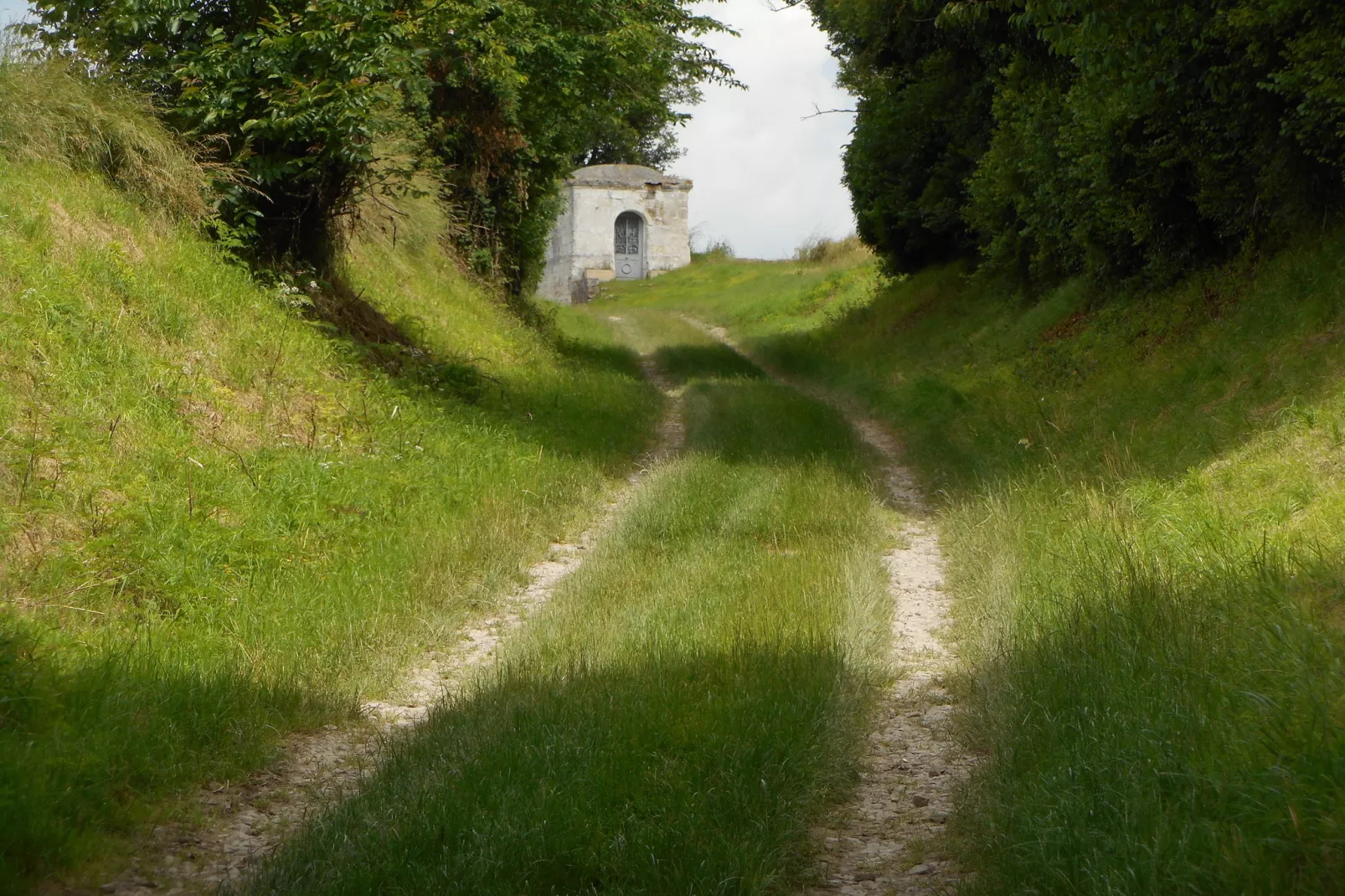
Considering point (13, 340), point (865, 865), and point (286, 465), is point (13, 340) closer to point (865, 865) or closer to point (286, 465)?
point (286, 465)

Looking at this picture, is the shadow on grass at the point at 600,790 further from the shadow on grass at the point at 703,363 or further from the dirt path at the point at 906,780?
the shadow on grass at the point at 703,363

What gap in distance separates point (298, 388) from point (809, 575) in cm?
586

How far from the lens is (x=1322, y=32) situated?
408 inches

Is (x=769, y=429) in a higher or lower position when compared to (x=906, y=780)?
higher

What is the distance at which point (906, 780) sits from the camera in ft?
17.2

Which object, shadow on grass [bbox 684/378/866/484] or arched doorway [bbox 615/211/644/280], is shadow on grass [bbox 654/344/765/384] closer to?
shadow on grass [bbox 684/378/866/484]

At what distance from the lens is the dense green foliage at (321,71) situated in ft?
41.2

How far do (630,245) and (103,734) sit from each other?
55.4 m

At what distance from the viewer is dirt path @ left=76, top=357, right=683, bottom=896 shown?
4344mm

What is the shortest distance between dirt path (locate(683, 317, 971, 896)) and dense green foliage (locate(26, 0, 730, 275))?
8.17m

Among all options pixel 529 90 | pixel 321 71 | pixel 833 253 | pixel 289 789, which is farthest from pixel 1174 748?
pixel 833 253

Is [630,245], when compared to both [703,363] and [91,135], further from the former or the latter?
[91,135]

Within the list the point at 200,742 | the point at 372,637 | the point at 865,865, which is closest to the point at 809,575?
the point at 372,637

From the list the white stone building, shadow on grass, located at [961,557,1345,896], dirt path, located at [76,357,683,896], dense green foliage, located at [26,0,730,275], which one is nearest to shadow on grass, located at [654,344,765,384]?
dense green foliage, located at [26,0,730,275]
